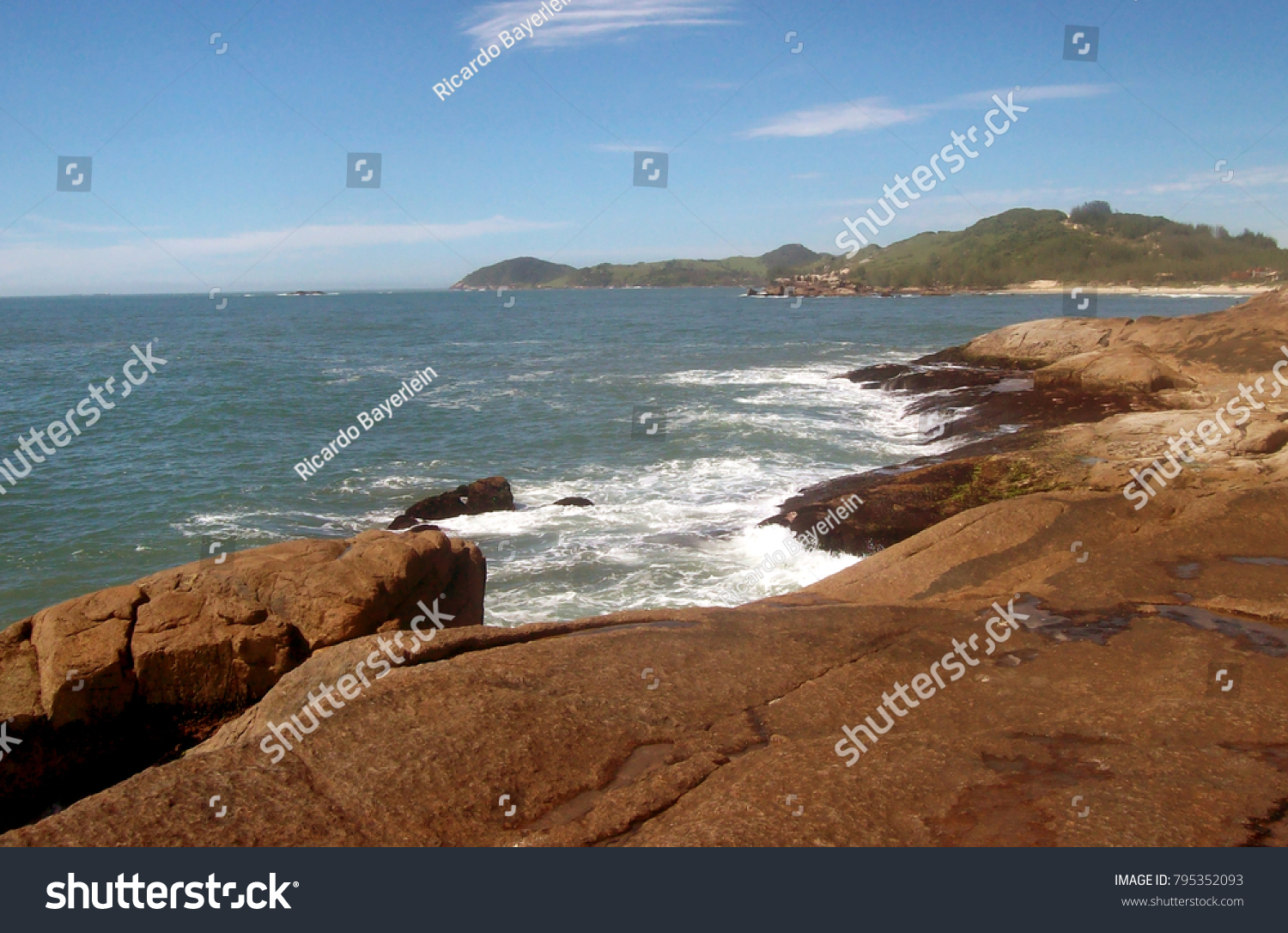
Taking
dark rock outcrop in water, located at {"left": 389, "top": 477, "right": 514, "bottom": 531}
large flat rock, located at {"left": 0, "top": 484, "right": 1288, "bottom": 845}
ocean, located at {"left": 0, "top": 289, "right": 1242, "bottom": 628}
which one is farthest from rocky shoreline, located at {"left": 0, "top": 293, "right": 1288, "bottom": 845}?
dark rock outcrop in water, located at {"left": 389, "top": 477, "right": 514, "bottom": 531}

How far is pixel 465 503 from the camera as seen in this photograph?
762 inches

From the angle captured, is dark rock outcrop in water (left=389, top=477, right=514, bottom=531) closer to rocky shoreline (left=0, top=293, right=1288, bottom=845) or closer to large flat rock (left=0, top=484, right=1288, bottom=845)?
rocky shoreline (left=0, top=293, right=1288, bottom=845)

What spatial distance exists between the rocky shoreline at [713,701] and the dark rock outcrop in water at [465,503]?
→ 29.2 feet

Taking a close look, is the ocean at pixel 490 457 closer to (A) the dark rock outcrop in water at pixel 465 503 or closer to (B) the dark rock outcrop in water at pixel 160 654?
(A) the dark rock outcrop in water at pixel 465 503

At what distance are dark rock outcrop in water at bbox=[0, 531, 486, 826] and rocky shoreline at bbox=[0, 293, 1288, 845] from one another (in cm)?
3

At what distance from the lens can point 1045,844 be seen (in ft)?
14.0

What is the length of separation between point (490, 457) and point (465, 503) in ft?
22.1

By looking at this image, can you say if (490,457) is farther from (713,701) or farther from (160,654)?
(713,701)

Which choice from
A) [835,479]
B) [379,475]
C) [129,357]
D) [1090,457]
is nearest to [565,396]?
[379,475]

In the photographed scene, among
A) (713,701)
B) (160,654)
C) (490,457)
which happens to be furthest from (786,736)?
(490,457)

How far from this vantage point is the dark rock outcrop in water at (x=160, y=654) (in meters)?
7.52

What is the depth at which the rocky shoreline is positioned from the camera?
4621mm

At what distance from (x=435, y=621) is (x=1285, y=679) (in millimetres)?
7786

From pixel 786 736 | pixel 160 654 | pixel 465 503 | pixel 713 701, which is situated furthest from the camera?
pixel 465 503
